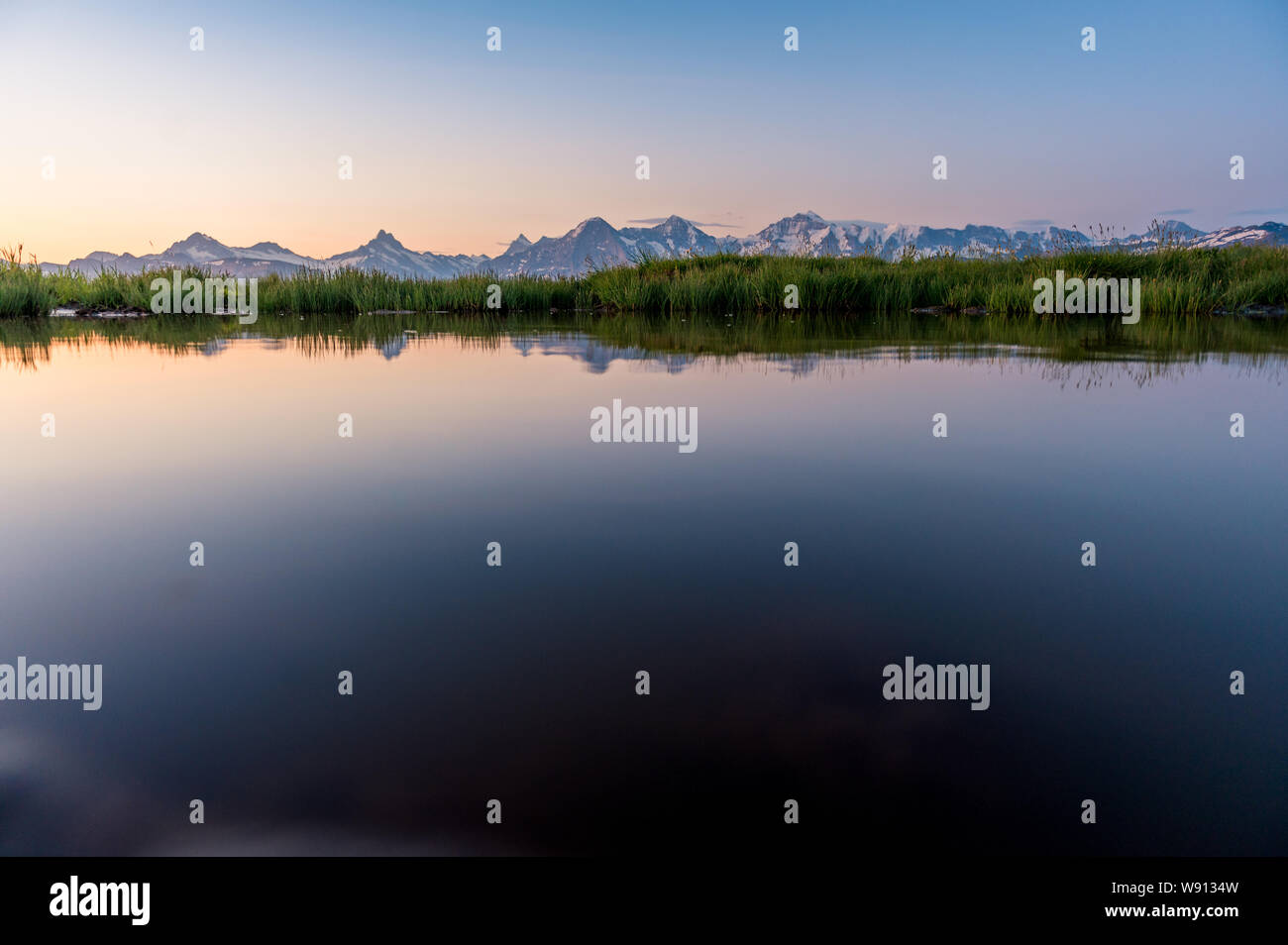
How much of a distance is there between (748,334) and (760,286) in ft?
23.7

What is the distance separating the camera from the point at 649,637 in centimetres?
280

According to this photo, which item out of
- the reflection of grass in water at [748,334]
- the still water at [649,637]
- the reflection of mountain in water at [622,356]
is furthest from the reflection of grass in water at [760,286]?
the still water at [649,637]

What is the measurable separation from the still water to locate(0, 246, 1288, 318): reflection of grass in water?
15038mm

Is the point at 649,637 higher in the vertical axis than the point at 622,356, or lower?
lower

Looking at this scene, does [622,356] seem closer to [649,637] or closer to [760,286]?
[649,637]

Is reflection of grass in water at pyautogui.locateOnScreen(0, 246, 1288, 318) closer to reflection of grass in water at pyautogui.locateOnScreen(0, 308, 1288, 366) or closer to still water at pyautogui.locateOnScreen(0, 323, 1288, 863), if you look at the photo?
reflection of grass in water at pyautogui.locateOnScreen(0, 308, 1288, 366)

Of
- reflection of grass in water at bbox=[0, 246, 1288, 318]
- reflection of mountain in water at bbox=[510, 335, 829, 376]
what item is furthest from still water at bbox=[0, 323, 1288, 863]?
reflection of grass in water at bbox=[0, 246, 1288, 318]

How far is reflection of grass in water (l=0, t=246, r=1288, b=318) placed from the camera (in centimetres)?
1831

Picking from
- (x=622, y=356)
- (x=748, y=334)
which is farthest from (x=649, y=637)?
(x=748, y=334)

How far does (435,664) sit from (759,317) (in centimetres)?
1666
